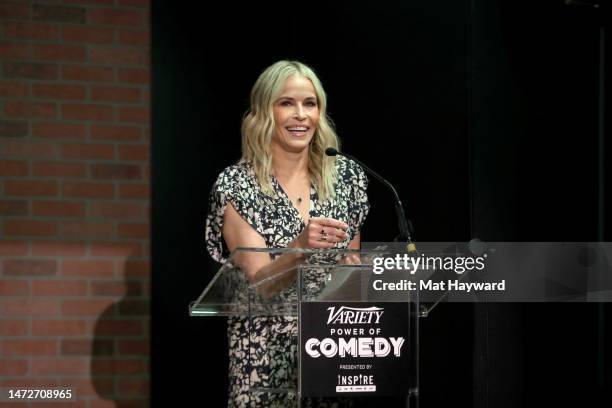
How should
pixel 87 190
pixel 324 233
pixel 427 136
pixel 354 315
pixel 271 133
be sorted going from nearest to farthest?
pixel 354 315 → pixel 324 233 → pixel 271 133 → pixel 427 136 → pixel 87 190

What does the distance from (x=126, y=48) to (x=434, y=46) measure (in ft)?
4.29

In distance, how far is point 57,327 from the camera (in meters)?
3.80

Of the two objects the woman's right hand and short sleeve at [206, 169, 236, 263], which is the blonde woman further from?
the woman's right hand

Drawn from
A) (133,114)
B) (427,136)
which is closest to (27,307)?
(133,114)

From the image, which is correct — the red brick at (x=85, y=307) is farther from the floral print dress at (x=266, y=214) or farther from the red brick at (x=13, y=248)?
the floral print dress at (x=266, y=214)

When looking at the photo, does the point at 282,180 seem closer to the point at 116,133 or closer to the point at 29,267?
the point at 116,133

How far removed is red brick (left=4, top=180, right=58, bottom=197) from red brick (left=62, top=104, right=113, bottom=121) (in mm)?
295

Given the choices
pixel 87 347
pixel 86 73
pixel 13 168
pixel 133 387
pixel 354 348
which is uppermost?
pixel 86 73

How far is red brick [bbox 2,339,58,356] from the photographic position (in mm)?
3758

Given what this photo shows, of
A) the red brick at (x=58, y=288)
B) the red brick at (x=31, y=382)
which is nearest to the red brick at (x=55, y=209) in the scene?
the red brick at (x=58, y=288)

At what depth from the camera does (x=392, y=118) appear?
3.78 metres

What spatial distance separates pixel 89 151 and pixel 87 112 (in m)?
0.17

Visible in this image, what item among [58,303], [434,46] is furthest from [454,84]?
[58,303]

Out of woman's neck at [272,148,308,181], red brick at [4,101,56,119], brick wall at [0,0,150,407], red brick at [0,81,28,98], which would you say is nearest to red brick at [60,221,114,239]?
brick wall at [0,0,150,407]
